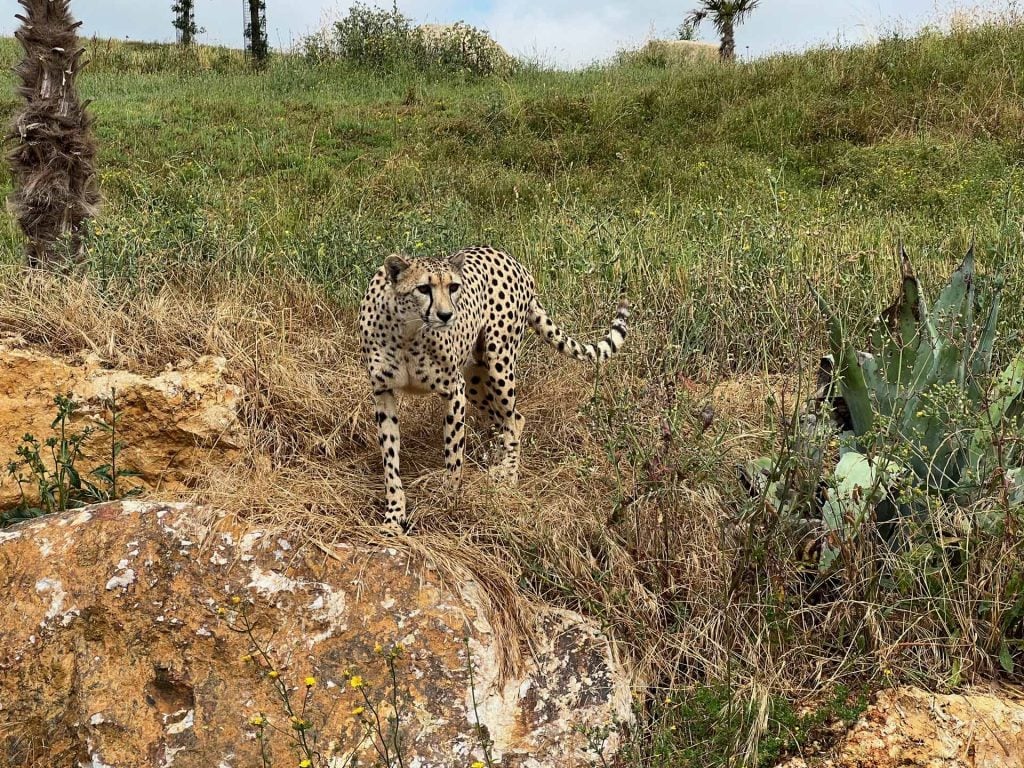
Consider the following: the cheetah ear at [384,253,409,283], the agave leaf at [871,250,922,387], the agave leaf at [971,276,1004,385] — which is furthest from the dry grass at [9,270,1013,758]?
the cheetah ear at [384,253,409,283]

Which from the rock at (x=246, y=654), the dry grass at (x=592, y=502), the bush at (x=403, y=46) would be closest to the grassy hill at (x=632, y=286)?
the dry grass at (x=592, y=502)

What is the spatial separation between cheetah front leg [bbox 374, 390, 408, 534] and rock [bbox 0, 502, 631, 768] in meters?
0.30

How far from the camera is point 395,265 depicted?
12.5 feet

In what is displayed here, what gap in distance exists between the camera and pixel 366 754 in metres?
3.00

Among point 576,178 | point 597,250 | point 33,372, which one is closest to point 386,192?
point 576,178

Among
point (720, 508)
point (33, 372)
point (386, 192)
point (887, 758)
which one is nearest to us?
point (887, 758)

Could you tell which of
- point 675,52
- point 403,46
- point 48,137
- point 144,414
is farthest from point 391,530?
point 675,52

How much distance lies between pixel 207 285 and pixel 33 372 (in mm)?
1385

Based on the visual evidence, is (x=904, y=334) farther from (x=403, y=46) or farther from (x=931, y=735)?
(x=403, y=46)

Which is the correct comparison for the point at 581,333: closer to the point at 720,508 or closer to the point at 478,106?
the point at 720,508

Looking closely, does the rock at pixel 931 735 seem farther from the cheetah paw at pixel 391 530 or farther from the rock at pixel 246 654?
the cheetah paw at pixel 391 530

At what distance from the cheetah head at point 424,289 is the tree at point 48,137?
2794 mm

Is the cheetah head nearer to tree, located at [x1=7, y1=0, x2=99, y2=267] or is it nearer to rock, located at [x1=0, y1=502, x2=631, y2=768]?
rock, located at [x1=0, y1=502, x2=631, y2=768]

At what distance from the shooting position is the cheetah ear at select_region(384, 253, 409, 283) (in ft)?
12.4
